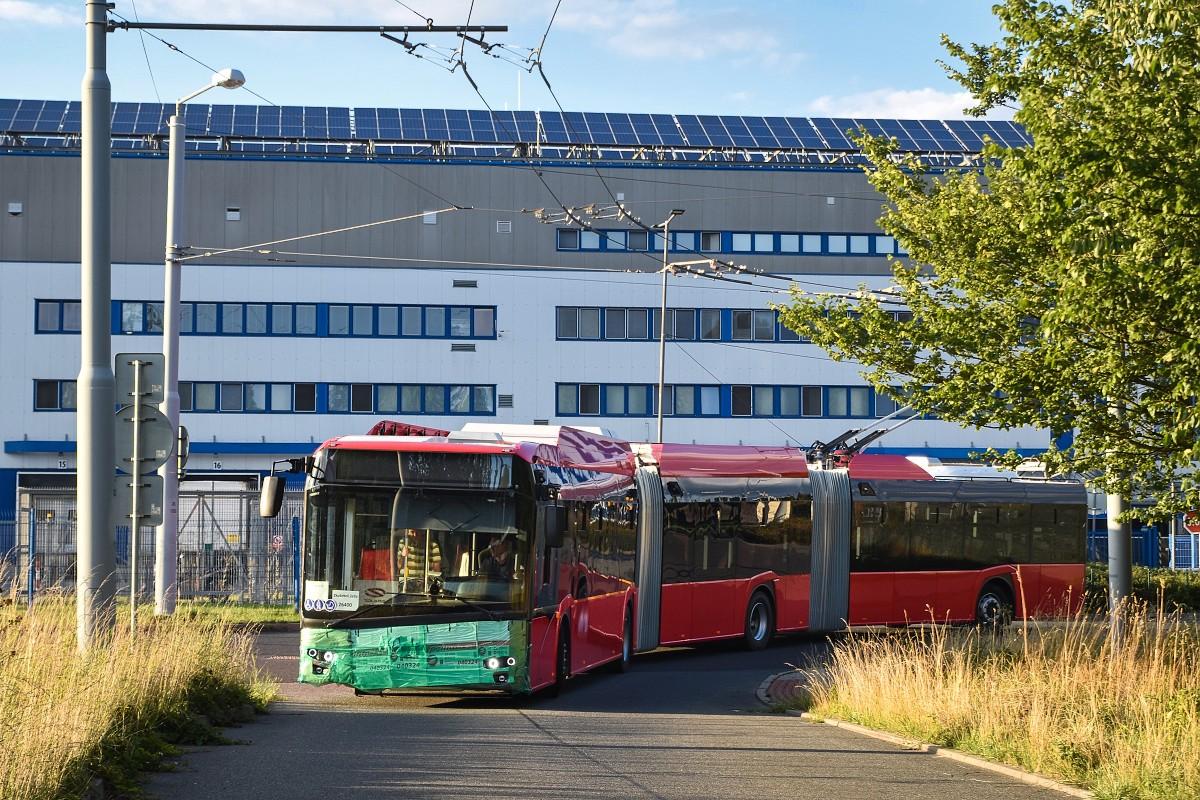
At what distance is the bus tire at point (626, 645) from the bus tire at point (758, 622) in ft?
12.0

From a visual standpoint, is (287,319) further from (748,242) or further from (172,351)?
(172,351)

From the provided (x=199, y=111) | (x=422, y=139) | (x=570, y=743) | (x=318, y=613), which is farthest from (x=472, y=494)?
(x=199, y=111)

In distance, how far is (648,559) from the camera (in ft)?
78.4

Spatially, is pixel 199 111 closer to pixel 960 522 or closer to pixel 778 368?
pixel 778 368

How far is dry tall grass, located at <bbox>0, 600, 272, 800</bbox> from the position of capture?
8.46 metres

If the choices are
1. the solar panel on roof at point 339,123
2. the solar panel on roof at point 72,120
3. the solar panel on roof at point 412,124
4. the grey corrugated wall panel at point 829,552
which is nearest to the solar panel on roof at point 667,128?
the solar panel on roof at point 412,124

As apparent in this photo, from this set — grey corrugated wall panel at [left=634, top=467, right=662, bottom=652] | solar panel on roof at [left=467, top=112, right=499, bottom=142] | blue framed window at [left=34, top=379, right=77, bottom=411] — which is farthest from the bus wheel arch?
blue framed window at [left=34, top=379, right=77, bottom=411]

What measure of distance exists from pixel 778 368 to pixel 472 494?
4264cm

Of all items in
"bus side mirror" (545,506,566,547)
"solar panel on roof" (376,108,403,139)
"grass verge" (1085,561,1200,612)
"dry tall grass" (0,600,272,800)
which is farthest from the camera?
"solar panel on roof" (376,108,403,139)

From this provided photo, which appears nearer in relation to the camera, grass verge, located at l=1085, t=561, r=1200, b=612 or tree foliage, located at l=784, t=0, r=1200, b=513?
tree foliage, located at l=784, t=0, r=1200, b=513

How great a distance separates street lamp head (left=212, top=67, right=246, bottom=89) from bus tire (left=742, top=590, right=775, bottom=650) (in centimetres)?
1103

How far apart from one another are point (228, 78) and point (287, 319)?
31444mm

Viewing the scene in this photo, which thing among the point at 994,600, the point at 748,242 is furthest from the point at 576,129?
the point at 994,600

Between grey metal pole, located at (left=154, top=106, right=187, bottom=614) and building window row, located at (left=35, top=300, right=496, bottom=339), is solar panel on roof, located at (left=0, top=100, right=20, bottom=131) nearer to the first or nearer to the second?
building window row, located at (left=35, top=300, right=496, bottom=339)
